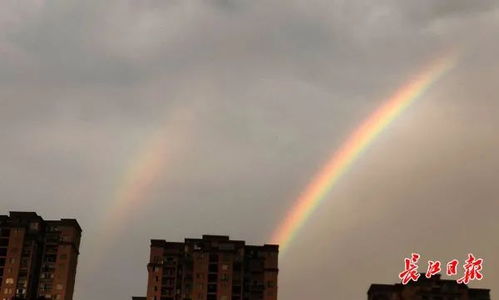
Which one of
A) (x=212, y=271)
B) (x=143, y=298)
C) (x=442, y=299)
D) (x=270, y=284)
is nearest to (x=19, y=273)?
(x=143, y=298)

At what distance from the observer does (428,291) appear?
10325 centimetres

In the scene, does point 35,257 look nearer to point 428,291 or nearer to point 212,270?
point 212,270

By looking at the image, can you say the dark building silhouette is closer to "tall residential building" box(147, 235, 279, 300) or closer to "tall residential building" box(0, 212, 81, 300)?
"tall residential building" box(147, 235, 279, 300)

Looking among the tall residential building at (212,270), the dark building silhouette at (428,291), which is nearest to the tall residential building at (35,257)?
the tall residential building at (212,270)

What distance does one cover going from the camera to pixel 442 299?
10256 centimetres

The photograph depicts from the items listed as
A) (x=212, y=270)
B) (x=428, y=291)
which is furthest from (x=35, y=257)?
(x=428, y=291)

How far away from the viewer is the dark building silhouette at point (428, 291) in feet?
336

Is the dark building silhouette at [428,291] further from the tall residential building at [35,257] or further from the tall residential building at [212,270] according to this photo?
the tall residential building at [35,257]

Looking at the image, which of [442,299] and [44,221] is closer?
[442,299]

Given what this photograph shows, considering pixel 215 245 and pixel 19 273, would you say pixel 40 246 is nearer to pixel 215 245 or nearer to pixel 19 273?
pixel 19 273

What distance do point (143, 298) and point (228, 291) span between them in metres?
16.6

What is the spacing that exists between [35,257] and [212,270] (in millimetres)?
29363

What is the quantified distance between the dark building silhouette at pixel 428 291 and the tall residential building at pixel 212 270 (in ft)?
59.3

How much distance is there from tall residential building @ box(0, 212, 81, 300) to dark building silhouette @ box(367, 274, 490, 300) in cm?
5059
